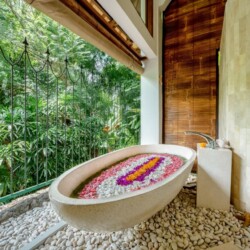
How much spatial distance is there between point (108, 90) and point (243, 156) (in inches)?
83.7

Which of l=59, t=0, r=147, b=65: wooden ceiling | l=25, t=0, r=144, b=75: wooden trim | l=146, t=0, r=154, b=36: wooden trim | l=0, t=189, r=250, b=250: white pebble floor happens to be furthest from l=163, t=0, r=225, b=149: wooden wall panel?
l=0, t=189, r=250, b=250: white pebble floor

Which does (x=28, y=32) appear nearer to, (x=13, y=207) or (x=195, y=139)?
(x=13, y=207)

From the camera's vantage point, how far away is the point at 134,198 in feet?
2.95

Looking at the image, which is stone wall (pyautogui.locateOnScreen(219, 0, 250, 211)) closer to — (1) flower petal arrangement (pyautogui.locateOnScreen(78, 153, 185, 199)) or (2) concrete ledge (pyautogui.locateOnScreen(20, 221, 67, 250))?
(1) flower petal arrangement (pyautogui.locateOnScreen(78, 153, 185, 199))

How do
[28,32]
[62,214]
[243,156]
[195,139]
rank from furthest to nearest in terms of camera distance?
[195,139] < [28,32] < [243,156] < [62,214]

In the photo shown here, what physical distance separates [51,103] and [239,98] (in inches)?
86.7

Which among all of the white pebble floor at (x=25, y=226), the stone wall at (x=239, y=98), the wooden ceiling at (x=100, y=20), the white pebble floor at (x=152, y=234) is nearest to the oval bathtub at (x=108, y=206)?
the white pebble floor at (x=152, y=234)

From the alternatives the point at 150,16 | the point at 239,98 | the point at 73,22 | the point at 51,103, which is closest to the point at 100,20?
the point at 73,22

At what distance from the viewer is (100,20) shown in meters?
1.86

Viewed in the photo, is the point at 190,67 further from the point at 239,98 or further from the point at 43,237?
the point at 43,237

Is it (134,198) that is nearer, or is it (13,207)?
(134,198)

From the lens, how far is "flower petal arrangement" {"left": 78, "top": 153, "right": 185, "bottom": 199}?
1240 mm

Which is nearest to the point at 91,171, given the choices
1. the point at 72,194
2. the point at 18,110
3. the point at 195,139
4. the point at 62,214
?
the point at 72,194

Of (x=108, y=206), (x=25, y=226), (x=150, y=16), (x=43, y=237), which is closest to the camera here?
(x=108, y=206)
